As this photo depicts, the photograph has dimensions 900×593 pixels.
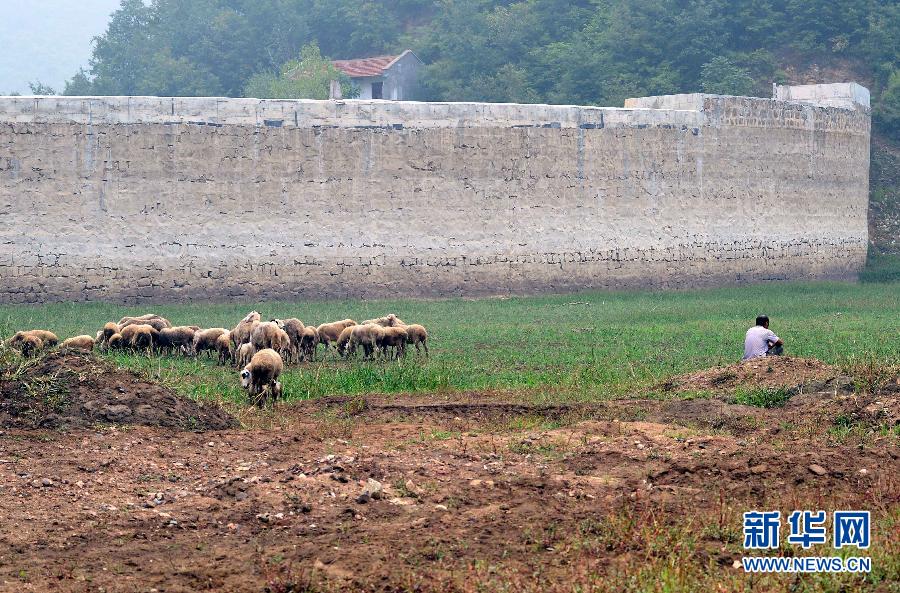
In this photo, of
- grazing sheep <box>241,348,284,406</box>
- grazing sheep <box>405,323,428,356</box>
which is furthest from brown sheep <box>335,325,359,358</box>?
grazing sheep <box>241,348,284,406</box>

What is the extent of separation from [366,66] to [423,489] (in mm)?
44424

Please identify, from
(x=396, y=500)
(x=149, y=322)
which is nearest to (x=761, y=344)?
(x=396, y=500)

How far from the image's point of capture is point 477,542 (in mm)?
8508

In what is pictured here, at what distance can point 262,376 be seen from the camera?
45.6 feet

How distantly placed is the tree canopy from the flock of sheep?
26.1 metres

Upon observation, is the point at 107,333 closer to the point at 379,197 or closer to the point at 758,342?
the point at 758,342

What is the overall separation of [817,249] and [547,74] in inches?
616

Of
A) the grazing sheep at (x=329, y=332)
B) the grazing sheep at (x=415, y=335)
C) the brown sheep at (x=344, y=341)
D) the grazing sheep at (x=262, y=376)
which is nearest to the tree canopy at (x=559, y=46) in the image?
the grazing sheep at (x=329, y=332)

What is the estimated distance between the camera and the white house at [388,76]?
51.4 meters

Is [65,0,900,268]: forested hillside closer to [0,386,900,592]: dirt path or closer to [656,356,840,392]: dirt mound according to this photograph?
[656,356,840,392]: dirt mound

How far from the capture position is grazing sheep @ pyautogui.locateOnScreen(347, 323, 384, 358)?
1845cm

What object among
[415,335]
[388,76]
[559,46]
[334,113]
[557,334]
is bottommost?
[557,334]

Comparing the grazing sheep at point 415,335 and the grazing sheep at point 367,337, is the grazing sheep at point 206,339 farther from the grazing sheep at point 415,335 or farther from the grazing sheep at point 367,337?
the grazing sheep at point 415,335

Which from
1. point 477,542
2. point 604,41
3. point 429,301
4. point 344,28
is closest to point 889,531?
point 477,542
